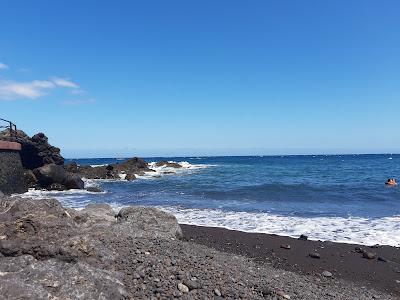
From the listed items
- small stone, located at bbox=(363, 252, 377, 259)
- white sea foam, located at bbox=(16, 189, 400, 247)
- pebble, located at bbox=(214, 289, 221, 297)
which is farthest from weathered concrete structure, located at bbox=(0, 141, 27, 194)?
pebble, located at bbox=(214, 289, 221, 297)

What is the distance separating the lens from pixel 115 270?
607 cm

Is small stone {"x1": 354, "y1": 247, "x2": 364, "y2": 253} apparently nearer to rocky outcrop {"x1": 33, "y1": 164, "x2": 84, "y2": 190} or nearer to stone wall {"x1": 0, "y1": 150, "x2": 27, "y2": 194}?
stone wall {"x1": 0, "y1": 150, "x2": 27, "y2": 194}

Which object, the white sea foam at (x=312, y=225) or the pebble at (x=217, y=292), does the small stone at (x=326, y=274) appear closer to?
the white sea foam at (x=312, y=225)

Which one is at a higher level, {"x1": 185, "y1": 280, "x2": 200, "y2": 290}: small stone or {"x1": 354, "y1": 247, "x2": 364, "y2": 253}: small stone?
{"x1": 185, "y1": 280, "x2": 200, "y2": 290}: small stone

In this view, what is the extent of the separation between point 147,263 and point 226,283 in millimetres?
1306

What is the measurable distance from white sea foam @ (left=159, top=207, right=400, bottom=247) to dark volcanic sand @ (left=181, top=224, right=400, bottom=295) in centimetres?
89

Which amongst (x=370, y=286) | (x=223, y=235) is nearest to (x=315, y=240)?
(x=223, y=235)

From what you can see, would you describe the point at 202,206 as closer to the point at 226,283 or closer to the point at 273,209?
the point at 273,209

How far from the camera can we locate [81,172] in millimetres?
45406

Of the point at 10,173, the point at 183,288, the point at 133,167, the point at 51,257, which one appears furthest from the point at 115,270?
the point at 133,167

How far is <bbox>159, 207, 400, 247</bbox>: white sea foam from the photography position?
1186 centimetres

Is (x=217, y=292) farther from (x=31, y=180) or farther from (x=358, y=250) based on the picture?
(x=31, y=180)

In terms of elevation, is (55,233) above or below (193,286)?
above

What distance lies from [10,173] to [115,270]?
771 inches
